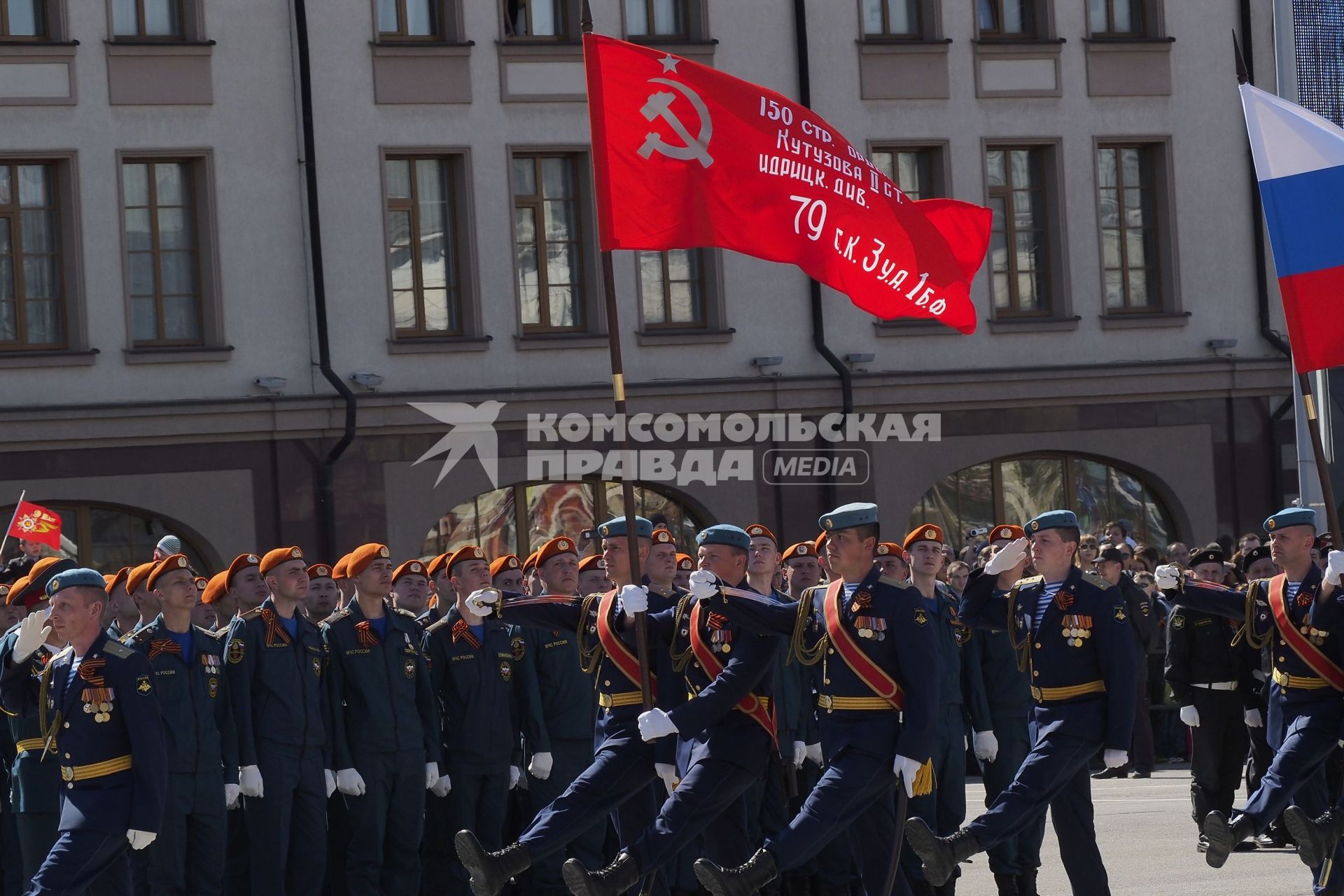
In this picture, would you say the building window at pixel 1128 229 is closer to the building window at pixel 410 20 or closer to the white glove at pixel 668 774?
the building window at pixel 410 20

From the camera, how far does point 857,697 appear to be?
9.92 meters

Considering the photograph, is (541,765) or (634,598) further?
(541,765)

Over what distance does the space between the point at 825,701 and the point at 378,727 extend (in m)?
2.92

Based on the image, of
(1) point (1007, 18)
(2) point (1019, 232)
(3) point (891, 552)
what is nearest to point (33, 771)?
(3) point (891, 552)

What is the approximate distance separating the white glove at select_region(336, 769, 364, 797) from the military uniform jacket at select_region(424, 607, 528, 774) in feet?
2.58

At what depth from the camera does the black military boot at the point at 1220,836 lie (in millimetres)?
10203

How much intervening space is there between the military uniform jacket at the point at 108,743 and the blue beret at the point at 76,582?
0.78 ft

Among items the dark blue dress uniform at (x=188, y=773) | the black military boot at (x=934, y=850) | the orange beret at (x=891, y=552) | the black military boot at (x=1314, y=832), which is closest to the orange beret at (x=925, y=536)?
the orange beret at (x=891, y=552)

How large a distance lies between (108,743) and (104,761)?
8cm

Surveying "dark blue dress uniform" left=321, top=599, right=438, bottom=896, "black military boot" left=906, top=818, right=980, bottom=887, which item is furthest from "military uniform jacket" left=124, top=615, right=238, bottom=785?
"black military boot" left=906, top=818, right=980, bottom=887

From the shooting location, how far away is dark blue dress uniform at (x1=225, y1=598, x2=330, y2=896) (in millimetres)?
11367

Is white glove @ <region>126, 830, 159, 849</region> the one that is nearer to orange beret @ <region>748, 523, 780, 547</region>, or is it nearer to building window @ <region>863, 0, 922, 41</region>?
orange beret @ <region>748, 523, 780, 547</region>

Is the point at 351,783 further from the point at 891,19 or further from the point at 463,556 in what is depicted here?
the point at 891,19

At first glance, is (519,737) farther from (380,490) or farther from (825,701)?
(380,490)
